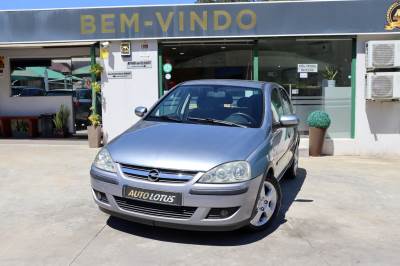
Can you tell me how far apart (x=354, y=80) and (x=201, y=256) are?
759 centimetres

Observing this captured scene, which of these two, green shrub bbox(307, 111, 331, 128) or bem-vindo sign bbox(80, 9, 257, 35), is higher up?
bem-vindo sign bbox(80, 9, 257, 35)

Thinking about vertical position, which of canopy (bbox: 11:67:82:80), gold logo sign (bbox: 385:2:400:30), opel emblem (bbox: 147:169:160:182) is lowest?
opel emblem (bbox: 147:169:160:182)

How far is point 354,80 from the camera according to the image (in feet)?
35.1

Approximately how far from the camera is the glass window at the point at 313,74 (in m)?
10.8

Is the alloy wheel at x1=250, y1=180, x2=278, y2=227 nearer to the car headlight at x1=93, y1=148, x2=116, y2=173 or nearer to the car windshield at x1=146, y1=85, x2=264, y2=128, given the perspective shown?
the car windshield at x1=146, y1=85, x2=264, y2=128

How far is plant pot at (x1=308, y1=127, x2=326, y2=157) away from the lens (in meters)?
10.3

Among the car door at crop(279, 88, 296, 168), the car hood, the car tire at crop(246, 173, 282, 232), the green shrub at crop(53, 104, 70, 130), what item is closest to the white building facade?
the green shrub at crop(53, 104, 70, 130)

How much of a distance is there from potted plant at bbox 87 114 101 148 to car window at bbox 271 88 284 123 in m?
5.51

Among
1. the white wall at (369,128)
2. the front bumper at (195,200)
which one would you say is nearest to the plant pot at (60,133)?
the white wall at (369,128)

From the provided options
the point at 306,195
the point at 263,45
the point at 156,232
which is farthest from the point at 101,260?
the point at 263,45

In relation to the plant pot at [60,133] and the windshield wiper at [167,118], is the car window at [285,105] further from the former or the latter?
the plant pot at [60,133]

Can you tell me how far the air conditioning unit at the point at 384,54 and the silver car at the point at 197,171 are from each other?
531 cm

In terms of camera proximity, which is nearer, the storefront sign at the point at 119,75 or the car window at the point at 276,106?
the car window at the point at 276,106

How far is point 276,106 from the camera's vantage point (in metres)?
6.30
